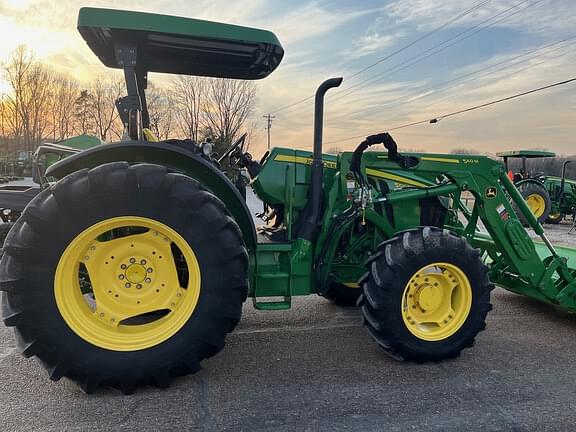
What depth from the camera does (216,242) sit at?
2.73 meters

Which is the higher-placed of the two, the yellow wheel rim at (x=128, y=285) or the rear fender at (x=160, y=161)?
the rear fender at (x=160, y=161)

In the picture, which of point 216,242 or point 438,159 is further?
point 438,159

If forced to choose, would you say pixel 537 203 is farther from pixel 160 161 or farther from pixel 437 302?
pixel 160 161

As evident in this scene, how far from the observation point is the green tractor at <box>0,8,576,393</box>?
260cm

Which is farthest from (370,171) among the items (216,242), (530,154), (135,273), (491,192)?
(530,154)

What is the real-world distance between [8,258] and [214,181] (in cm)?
131

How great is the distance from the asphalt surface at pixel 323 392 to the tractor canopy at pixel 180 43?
7.38ft

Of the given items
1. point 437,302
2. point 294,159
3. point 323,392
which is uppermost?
point 294,159

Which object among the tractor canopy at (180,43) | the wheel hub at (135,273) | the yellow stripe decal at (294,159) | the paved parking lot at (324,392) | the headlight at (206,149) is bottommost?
the paved parking lot at (324,392)

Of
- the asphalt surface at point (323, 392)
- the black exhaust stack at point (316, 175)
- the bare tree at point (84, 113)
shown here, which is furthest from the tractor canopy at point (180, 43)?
the bare tree at point (84, 113)

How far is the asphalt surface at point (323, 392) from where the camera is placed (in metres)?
2.49

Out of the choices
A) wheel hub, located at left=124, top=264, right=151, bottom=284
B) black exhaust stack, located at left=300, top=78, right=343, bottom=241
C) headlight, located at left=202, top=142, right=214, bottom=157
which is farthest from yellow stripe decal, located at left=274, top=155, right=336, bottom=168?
wheel hub, located at left=124, top=264, right=151, bottom=284

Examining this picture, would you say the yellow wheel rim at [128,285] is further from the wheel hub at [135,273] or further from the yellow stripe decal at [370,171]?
the yellow stripe decal at [370,171]

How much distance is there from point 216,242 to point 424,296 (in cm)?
163
